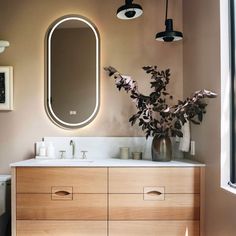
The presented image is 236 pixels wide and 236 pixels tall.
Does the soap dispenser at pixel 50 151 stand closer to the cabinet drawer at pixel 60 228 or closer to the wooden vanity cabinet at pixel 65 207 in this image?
the wooden vanity cabinet at pixel 65 207

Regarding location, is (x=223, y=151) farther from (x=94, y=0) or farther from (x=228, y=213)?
(x=94, y=0)

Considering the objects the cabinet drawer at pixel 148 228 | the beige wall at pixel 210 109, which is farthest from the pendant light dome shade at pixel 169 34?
the cabinet drawer at pixel 148 228

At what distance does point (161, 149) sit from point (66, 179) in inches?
30.5

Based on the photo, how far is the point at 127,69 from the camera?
273cm

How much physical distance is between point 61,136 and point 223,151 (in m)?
1.46

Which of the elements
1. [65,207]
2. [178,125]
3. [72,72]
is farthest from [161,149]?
[72,72]

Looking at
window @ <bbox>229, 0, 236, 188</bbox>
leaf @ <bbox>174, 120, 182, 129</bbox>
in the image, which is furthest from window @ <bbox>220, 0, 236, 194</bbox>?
leaf @ <bbox>174, 120, 182, 129</bbox>

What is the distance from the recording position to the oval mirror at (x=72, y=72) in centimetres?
270

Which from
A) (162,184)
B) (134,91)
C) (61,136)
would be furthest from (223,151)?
(61,136)

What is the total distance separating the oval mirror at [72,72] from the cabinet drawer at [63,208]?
2.55 feet

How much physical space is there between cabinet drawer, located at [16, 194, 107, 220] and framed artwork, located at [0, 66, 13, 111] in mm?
913

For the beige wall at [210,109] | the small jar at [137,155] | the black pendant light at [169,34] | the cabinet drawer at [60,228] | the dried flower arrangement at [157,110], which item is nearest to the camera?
the beige wall at [210,109]

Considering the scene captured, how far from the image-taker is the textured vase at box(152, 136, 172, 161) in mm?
2330

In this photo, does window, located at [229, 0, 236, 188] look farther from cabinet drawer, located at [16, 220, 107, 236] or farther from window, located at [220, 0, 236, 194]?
cabinet drawer, located at [16, 220, 107, 236]
